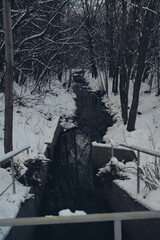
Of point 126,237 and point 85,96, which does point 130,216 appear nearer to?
point 126,237

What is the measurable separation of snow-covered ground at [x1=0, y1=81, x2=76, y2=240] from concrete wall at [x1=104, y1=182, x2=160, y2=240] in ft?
6.88

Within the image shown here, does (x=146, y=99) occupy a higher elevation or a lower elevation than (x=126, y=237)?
higher

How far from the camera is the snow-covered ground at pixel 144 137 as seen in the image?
5.95 m

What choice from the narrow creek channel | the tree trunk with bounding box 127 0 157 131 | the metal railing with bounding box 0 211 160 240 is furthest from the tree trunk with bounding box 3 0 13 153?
the tree trunk with bounding box 127 0 157 131

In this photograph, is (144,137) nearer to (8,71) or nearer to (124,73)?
(124,73)

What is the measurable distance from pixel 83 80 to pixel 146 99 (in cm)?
2103

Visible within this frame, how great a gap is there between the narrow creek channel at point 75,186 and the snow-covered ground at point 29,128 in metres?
1.08

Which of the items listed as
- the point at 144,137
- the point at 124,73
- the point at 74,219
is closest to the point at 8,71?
the point at 74,219

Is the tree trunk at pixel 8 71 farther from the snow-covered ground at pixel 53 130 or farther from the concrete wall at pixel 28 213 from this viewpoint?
the concrete wall at pixel 28 213

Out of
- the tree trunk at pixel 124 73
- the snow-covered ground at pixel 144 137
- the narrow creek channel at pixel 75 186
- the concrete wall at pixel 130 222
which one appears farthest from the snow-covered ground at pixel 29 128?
the tree trunk at pixel 124 73

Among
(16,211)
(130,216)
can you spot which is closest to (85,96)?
(16,211)

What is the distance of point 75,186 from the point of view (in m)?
9.86

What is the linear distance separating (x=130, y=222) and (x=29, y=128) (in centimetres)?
715

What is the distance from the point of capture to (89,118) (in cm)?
1953
